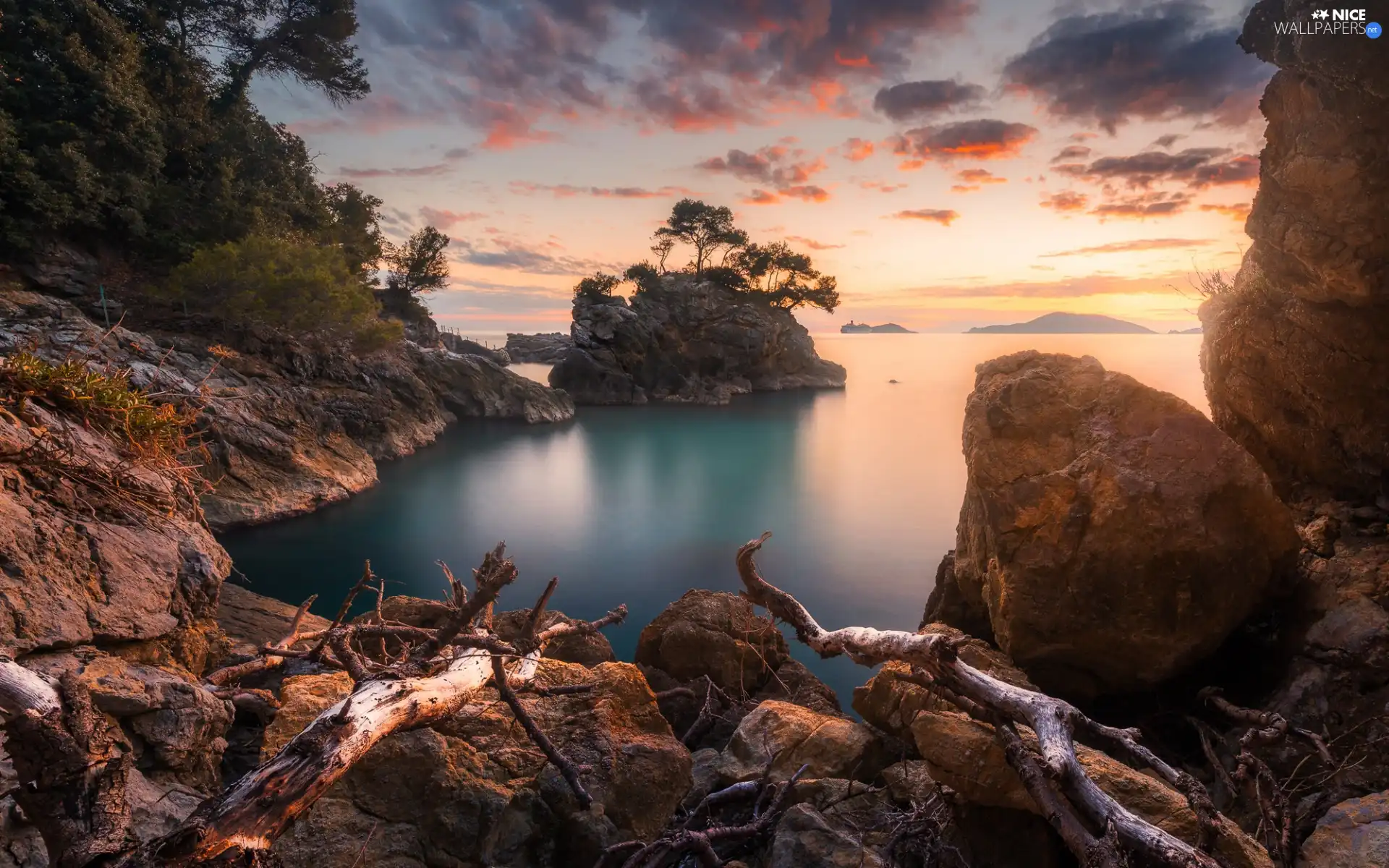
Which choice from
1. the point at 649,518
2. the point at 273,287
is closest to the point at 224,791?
the point at 649,518

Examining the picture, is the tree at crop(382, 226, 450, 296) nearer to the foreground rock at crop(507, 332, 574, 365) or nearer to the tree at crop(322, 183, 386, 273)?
the tree at crop(322, 183, 386, 273)

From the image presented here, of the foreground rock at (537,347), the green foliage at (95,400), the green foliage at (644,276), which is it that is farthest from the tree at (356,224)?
the foreground rock at (537,347)

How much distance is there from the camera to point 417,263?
131ft

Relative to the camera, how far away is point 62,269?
17484 mm

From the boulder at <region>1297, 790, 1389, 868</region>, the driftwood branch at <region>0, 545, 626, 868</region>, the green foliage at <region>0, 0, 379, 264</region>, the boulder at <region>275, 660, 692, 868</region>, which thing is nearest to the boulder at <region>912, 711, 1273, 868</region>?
the boulder at <region>1297, 790, 1389, 868</region>

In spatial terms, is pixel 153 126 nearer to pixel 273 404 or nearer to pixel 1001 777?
pixel 273 404

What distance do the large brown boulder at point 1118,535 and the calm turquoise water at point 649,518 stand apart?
4143 mm

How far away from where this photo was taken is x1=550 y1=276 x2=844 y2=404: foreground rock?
4244cm

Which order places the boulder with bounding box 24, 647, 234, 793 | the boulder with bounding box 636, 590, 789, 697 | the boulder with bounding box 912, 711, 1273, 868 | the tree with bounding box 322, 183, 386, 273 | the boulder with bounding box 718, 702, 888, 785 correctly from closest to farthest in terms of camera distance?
the boulder with bounding box 24, 647, 234, 793, the boulder with bounding box 912, 711, 1273, 868, the boulder with bounding box 718, 702, 888, 785, the boulder with bounding box 636, 590, 789, 697, the tree with bounding box 322, 183, 386, 273

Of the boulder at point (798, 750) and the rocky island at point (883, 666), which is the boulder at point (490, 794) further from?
the boulder at point (798, 750)

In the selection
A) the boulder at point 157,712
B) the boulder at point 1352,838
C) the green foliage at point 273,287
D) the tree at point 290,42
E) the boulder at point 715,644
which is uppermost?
the tree at point 290,42

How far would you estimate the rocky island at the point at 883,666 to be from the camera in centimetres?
319

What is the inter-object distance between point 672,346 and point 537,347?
4714 centimetres

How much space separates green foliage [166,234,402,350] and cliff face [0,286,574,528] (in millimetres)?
1099
